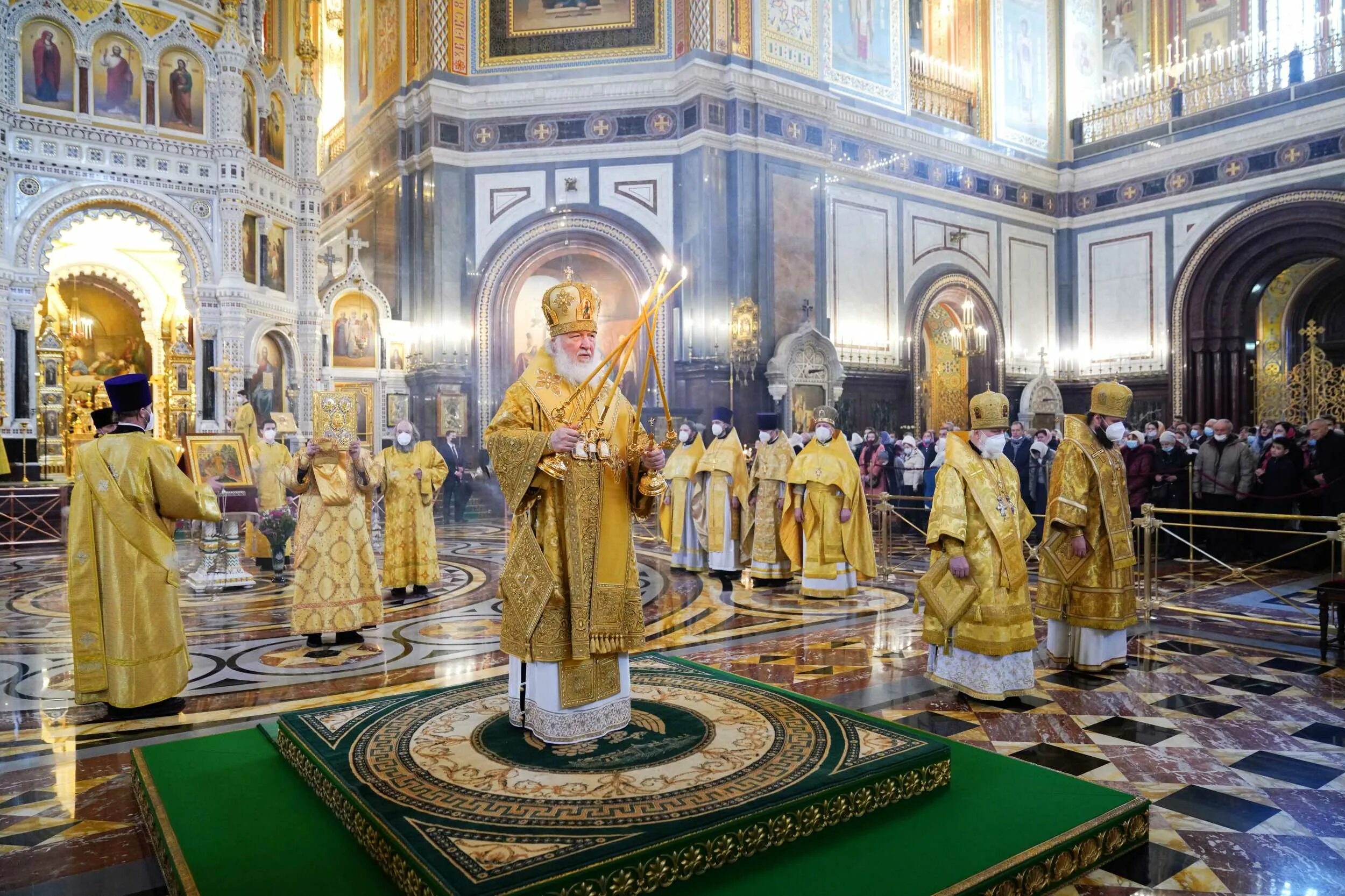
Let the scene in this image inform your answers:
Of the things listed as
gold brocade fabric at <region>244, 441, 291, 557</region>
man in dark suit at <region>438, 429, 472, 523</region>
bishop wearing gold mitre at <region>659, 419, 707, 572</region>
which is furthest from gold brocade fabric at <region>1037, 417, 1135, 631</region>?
man in dark suit at <region>438, 429, 472, 523</region>

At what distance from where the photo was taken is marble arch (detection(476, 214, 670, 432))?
1616cm

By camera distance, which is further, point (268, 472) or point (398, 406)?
point (398, 406)

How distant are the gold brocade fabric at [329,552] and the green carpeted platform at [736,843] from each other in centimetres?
251

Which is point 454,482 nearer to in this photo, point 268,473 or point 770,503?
point 268,473

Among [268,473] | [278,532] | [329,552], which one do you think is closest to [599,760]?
[329,552]

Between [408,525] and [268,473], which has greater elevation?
[268,473]

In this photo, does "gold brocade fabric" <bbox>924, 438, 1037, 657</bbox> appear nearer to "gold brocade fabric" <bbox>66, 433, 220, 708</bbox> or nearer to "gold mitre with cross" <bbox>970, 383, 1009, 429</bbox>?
"gold mitre with cross" <bbox>970, 383, 1009, 429</bbox>

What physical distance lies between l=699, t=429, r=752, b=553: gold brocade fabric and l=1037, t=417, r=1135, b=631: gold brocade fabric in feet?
13.3

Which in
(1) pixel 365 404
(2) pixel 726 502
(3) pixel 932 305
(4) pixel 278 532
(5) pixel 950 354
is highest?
(3) pixel 932 305

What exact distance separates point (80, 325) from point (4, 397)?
12.2ft

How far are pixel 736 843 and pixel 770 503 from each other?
608 cm

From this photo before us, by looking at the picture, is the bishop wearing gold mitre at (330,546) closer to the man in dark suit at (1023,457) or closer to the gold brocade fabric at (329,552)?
the gold brocade fabric at (329,552)

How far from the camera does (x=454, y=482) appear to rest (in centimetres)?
1533

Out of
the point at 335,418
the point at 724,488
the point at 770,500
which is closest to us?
the point at 335,418
